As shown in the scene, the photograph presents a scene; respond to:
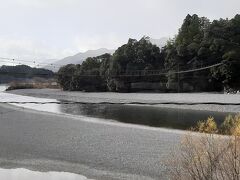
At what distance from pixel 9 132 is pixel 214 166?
2187cm

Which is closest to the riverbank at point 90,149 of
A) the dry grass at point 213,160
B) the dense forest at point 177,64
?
the dry grass at point 213,160

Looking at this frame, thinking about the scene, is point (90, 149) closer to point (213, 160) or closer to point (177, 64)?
point (213, 160)

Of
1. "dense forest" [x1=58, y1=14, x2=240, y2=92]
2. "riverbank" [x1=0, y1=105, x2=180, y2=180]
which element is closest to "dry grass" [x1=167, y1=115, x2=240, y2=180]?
"riverbank" [x1=0, y1=105, x2=180, y2=180]

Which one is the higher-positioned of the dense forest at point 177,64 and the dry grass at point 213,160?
the dense forest at point 177,64

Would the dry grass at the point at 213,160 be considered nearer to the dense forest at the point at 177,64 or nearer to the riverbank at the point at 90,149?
the riverbank at the point at 90,149

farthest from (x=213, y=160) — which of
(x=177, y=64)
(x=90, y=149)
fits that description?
(x=177, y=64)

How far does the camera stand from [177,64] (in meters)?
81.6

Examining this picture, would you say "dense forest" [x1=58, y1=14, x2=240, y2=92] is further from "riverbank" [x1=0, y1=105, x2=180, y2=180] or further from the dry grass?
the dry grass

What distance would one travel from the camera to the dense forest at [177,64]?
2788 inches

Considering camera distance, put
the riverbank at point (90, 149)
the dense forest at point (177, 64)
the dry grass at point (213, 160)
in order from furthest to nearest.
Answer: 1. the dense forest at point (177, 64)
2. the riverbank at point (90, 149)
3. the dry grass at point (213, 160)

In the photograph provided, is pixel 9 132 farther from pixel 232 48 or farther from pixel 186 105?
pixel 232 48

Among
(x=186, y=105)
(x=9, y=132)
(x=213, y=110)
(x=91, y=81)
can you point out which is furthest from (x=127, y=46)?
(x=9, y=132)

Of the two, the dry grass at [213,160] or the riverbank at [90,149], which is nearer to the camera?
the dry grass at [213,160]

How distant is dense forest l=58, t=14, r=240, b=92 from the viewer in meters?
70.8
